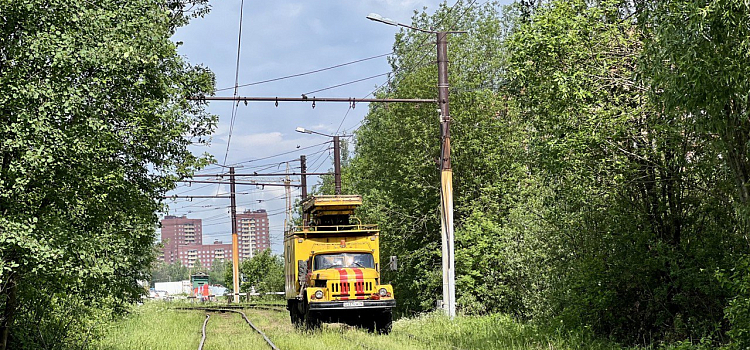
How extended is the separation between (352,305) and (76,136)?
1140 cm

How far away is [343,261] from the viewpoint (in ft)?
79.9

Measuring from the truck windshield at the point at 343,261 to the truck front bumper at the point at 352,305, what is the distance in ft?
6.16

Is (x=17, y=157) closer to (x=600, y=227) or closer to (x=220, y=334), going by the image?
(x=600, y=227)

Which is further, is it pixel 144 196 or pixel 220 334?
pixel 220 334

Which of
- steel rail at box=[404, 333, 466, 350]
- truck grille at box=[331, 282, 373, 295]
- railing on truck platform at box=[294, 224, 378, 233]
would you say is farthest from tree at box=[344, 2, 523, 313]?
steel rail at box=[404, 333, 466, 350]

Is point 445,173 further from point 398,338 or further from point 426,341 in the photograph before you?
point 426,341

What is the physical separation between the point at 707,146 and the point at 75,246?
10.6 metres

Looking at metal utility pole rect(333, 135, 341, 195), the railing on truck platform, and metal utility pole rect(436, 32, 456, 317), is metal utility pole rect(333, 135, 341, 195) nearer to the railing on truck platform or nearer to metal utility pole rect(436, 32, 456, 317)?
the railing on truck platform

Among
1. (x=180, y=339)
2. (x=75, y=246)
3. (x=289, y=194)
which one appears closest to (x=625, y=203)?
(x=75, y=246)

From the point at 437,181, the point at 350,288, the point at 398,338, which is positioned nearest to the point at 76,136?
the point at 398,338

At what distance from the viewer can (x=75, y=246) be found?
42.8 ft

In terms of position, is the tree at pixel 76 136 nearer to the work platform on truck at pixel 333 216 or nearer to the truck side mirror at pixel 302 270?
the truck side mirror at pixel 302 270

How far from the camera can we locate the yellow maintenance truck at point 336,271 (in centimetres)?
2292

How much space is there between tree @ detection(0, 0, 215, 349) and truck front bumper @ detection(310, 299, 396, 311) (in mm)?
Answer: 7467
